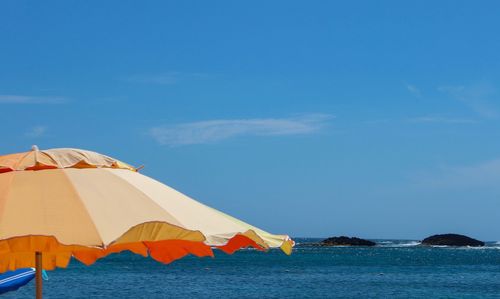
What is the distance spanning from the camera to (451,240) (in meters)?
170

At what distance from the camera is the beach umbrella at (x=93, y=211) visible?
559 cm

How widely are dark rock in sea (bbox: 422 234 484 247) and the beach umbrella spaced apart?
169 m

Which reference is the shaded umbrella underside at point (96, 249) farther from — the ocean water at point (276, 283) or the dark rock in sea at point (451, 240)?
the dark rock in sea at point (451, 240)

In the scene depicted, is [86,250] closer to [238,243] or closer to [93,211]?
[93,211]

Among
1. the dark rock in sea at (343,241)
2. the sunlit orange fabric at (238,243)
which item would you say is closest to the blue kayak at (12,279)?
the sunlit orange fabric at (238,243)

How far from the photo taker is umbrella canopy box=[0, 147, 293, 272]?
5.59m

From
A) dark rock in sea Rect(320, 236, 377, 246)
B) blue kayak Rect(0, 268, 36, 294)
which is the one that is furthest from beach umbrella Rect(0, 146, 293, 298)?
dark rock in sea Rect(320, 236, 377, 246)

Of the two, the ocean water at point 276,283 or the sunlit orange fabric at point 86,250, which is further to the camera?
the ocean water at point 276,283

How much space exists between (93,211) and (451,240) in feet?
560

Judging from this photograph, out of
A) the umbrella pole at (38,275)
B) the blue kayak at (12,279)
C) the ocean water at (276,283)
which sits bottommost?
the ocean water at (276,283)

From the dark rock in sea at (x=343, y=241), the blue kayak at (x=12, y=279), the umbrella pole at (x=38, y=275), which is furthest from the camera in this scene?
the dark rock in sea at (x=343, y=241)

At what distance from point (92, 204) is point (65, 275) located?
208ft

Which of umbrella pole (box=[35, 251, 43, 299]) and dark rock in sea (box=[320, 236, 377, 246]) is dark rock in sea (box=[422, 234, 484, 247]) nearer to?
dark rock in sea (box=[320, 236, 377, 246])

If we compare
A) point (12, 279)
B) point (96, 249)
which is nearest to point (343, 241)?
point (12, 279)
